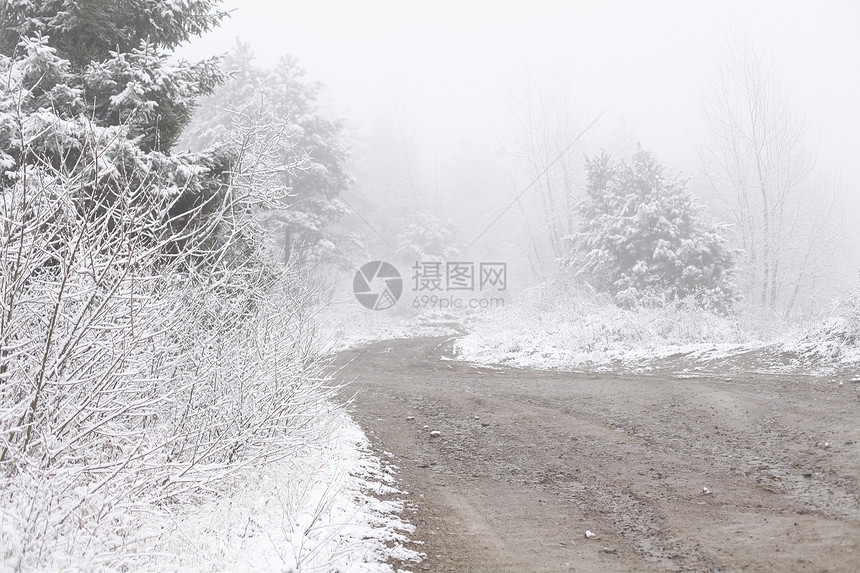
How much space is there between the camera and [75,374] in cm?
323

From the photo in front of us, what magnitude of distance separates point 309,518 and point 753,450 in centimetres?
476

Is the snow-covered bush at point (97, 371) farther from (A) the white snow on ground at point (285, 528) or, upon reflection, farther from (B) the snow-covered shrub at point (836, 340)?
(B) the snow-covered shrub at point (836, 340)

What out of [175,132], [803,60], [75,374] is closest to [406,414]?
[175,132]

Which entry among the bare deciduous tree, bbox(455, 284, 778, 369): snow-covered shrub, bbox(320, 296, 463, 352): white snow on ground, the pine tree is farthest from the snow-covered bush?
the bare deciduous tree

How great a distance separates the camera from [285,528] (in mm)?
3695

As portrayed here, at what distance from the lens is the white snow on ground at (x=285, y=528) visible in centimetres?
313

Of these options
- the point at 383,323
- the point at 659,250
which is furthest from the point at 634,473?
the point at 383,323

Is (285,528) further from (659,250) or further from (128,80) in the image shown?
(659,250)

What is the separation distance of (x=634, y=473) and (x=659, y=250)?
15.8 m

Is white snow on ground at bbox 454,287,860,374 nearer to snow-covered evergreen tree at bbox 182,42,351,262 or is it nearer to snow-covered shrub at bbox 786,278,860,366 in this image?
snow-covered shrub at bbox 786,278,860,366

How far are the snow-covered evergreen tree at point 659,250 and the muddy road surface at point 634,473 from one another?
1052 cm

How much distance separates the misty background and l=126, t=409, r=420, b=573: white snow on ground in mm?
6996

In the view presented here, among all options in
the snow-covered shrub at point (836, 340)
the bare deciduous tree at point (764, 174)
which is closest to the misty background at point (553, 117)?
the bare deciduous tree at point (764, 174)

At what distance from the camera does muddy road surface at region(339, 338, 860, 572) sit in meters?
3.62
